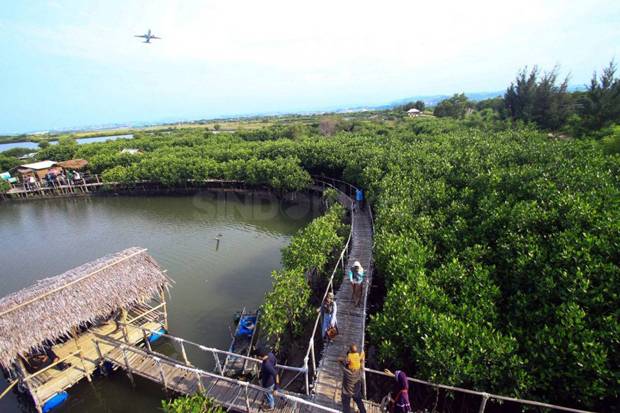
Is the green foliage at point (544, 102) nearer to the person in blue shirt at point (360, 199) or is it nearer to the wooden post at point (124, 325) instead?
the person in blue shirt at point (360, 199)

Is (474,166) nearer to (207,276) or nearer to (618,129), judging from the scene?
(618,129)

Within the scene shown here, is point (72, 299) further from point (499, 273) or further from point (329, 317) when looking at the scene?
point (499, 273)

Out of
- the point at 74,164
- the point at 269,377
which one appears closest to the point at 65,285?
the point at 269,377

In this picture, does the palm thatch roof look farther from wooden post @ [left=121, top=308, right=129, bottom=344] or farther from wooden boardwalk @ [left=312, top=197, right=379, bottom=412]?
wooden boardwalk @ [left=312, top=197, right=379, bottom=412]

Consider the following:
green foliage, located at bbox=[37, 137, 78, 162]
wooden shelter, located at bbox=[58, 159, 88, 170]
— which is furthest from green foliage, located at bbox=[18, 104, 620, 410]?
green foliage, located at bbox=[37, 137, 78, 162]

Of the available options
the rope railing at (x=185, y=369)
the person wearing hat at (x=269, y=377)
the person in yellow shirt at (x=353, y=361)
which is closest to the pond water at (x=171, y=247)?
the rope railing at (x=185, y=369)
